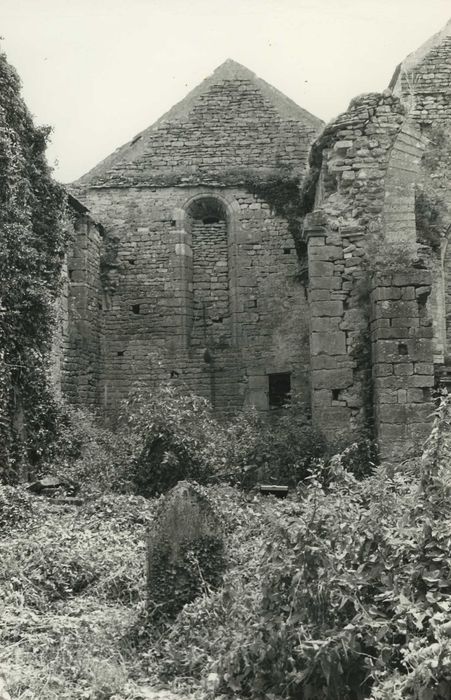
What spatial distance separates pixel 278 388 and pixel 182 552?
10.9 meters

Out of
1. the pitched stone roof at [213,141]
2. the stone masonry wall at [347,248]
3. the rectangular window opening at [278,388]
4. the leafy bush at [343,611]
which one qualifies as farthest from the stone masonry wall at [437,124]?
the leafy bush at [343,611]

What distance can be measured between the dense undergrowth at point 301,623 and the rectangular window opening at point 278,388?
1032cm

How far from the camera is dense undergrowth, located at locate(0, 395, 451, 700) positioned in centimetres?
397

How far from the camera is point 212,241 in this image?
1714 cm

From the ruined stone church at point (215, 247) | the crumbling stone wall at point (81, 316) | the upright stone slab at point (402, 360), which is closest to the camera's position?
the upright stone slab at point (402, 360)

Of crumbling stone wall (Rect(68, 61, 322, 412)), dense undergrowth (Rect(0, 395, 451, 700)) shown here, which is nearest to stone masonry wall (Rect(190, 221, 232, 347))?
crumbling stone wall (Rect(68, 61, 322, 412))

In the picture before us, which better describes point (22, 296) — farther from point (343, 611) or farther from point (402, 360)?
point (343, 611)

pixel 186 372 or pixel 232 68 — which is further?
pixel 232 68

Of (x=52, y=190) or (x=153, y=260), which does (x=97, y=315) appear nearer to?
(x=153, y=260)

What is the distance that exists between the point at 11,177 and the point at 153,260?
6.93 metres

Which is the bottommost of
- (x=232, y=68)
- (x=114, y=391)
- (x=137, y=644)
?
(x=137, y=644)

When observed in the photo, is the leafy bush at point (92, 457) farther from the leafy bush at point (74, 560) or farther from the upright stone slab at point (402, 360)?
the upright stone slab at point (402, 360)

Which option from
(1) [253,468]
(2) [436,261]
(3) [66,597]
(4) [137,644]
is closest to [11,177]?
(1) [253,468]

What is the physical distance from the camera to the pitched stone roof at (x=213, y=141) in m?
16.9
